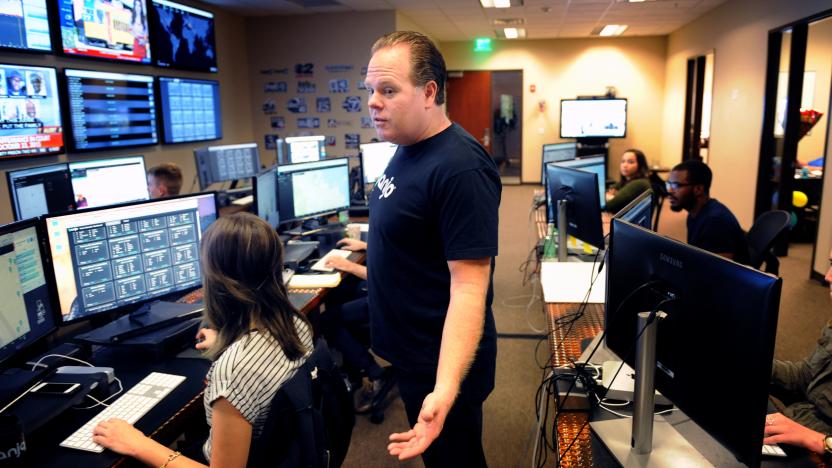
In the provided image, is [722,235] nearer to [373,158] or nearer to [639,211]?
[639,211]

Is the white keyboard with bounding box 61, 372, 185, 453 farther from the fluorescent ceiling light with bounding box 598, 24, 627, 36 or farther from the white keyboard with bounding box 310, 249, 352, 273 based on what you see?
the fluorescent ceiling light with bounding box 598, 24, 627, 36

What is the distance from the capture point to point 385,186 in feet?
4.86

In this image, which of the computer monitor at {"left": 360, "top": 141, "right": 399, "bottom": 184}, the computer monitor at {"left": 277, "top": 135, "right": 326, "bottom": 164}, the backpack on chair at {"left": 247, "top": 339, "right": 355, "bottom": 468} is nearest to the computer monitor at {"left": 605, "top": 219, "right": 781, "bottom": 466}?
the backpack on chair at {"left": 247, "top": 339, "right": 355, "bottom": 468}

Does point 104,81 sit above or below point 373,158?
above

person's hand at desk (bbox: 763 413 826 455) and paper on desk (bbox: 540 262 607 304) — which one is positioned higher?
paper on desk (bbox: 540 262 607 304)

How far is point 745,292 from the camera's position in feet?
2.93

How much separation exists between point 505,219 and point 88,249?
20.5ft

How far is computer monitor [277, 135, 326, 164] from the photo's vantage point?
5172 millimetres

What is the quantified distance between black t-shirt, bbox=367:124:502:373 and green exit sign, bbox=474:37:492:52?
985 centimetres

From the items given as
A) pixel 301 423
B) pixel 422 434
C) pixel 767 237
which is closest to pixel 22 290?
pixel 301 423

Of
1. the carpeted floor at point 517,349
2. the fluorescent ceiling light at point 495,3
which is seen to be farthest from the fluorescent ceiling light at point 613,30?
the carpeted floor at point 517,349

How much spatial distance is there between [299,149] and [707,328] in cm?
464

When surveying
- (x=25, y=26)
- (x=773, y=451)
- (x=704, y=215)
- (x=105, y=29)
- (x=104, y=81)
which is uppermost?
(x=105, y=29)

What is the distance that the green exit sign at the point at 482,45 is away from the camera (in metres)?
10.7
